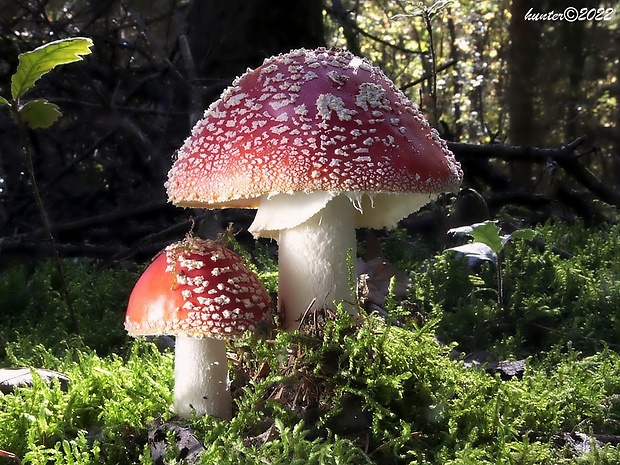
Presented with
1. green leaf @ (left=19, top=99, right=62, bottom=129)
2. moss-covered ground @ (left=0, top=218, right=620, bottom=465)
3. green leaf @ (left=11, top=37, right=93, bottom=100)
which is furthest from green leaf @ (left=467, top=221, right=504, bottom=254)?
green leaf @ (left=19, top=99, right=62, bottom=129)

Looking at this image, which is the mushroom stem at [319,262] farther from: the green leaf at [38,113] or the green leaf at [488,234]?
the green leaf at [38,113]

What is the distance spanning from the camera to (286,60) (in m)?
1.83

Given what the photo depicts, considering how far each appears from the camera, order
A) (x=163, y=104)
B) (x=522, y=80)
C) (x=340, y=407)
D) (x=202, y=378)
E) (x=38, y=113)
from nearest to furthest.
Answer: (x=340, y=407) → (x=202, y=378) → (x=38, y=113) → (x=163, y=104) → (x=522, y=80)

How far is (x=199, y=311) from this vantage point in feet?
5.27

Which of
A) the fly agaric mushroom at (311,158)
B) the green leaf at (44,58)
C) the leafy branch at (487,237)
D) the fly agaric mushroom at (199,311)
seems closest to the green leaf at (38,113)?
the green leaf at (44,58)

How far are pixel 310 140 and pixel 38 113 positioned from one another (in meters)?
1.18

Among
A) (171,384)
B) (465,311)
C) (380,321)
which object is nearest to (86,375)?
(171,384)

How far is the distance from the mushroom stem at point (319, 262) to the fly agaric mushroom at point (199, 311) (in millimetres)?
177

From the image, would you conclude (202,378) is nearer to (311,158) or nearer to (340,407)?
(340,407)

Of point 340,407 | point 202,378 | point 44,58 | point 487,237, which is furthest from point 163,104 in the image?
point 340,407

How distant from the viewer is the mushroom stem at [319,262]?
191cm

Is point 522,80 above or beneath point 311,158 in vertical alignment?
above

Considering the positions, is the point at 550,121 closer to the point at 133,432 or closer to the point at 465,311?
the point at 465,311

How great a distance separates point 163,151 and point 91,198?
1.06 metres
